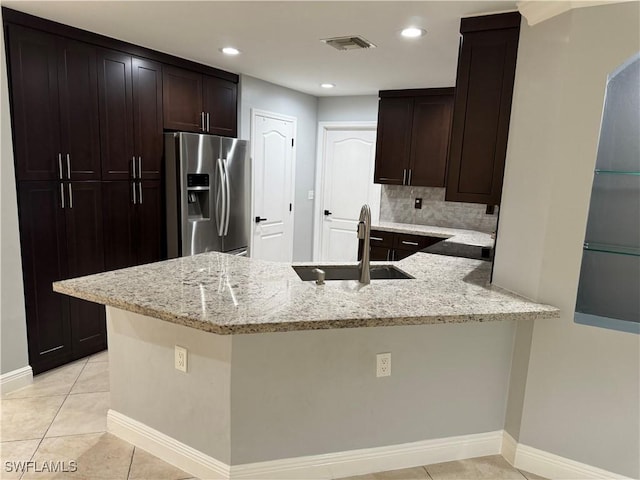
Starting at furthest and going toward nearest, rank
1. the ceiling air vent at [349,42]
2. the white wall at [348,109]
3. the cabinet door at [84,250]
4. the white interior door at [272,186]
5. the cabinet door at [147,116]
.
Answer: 1. the white wall at [348,109]
2. the white interior door at [272,186]
3. the cabinet door at [147,116]
4. the cabinet door at [84,250]
5. the ceiling air vent at [349,42]

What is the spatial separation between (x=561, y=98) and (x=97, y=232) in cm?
306

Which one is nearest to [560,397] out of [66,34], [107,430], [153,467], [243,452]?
[243,452]

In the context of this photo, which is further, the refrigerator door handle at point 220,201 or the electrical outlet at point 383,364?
the refrigerator door handle at point 220,201

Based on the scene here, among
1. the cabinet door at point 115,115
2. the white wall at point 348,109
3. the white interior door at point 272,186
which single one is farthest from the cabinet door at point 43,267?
the white wall at point 348,109

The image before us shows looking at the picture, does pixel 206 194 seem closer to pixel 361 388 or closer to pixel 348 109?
pixel 348 109

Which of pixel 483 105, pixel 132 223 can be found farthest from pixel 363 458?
pixel 132 223

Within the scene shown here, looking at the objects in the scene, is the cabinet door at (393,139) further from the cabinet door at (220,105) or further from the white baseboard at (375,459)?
the white baseboard at (375,459)

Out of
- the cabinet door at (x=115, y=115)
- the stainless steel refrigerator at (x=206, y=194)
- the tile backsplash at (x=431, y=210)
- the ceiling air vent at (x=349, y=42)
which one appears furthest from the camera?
the tile backsplash at (x=431, y=210)

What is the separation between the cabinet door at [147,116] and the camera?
Result: 3420 mm

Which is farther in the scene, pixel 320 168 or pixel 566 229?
pixel 320 168

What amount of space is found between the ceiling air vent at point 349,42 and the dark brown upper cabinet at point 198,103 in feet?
4.83

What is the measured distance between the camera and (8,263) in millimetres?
2693

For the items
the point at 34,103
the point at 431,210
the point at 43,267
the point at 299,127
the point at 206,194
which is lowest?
the point at 43,267

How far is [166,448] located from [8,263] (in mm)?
1578
